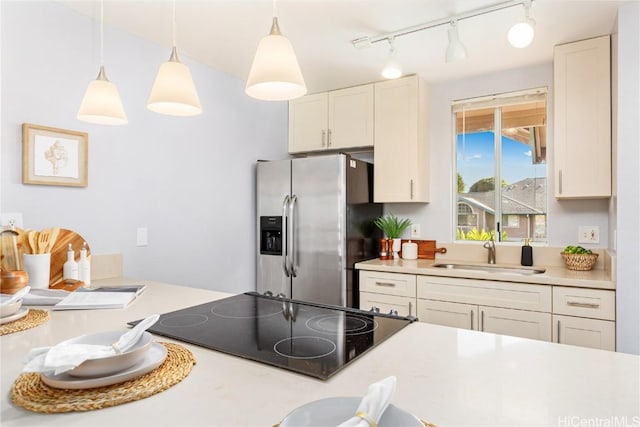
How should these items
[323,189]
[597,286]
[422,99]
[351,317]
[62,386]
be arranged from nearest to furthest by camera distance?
[62,386] → [351,317] → [597,286] → [323,189] → [422,99]

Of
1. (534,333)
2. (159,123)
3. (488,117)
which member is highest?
(488,117)

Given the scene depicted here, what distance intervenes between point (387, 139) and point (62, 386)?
2.79 metres

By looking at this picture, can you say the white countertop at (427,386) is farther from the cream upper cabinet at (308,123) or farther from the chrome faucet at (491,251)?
the cream upper cabinet at (308,123)

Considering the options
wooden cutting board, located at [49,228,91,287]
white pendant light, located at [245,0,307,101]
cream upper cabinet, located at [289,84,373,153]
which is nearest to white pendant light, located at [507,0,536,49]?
white pendant light, located at [245,0,307,101]

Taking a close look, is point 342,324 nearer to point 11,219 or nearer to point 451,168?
point 11,219

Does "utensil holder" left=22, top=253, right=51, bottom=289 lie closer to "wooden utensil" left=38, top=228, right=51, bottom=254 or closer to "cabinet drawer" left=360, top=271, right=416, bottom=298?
"wooden utensil" left=38, top=228, right=51, bottom=254

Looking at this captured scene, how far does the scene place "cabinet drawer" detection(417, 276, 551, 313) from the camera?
2.25 meters

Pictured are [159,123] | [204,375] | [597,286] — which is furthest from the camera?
[159,123]

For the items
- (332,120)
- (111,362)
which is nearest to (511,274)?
(332,120)

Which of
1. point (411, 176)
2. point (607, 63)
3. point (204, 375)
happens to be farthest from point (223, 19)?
point (607, 63)

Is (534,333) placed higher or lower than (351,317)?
lower

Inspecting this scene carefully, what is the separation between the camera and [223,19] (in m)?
2.18

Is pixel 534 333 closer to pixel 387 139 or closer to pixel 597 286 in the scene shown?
pixel 597 286

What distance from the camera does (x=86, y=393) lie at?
2.35ft
